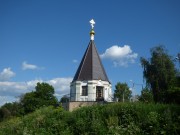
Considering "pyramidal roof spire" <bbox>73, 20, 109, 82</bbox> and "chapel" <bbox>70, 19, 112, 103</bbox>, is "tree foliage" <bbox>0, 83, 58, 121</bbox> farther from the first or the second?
"pyramidal roof spire" <bbox>73, 20, 109, 82</bbox>

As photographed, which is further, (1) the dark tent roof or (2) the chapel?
(1) the dark tent roof

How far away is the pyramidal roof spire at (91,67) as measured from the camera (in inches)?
1343

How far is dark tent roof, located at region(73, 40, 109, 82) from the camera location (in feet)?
112

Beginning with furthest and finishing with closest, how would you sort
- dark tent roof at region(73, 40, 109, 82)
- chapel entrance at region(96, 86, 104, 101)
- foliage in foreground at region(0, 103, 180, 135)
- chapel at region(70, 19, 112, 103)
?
dark tent roof at region(73, 40, 109, 82), chapel entrance at region(96, 86, 104, 101), chapel at region(70, 19, 112, 103), foliage in foreground at region(0, 103, 180, 135)

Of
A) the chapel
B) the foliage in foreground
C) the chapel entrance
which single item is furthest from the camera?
the chapel entrance

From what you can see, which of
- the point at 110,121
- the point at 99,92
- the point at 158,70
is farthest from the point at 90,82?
the point at 110,121

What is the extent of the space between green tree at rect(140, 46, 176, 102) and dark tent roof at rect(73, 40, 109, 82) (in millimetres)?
4912

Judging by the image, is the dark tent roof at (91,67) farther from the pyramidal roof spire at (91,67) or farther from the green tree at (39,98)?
the green tree at (39,98)

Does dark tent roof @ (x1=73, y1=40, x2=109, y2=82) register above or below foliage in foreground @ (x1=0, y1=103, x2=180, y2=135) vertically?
above

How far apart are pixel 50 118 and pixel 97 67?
62.3 ft

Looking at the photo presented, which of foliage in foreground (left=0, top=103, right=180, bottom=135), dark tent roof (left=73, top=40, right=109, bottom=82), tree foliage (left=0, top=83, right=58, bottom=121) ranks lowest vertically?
foliage in foreground (left=0, top=103, right=180, bottom=135)

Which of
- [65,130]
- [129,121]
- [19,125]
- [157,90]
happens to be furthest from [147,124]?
[157,90]

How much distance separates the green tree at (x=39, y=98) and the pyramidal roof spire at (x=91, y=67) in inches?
275

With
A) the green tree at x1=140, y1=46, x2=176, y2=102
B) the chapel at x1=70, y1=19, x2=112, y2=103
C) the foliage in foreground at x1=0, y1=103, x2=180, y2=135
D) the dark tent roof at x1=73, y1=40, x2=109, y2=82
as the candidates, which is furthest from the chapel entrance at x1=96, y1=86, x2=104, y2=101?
the foliage in foreground at x1=0, y1=103, x2=180, y2=135
